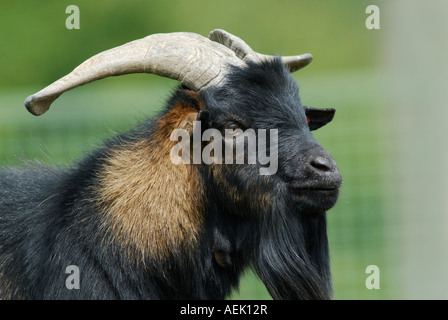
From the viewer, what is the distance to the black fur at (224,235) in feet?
18.2

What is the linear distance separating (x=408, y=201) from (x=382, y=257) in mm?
959

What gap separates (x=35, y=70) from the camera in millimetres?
21016

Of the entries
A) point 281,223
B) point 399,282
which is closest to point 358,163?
point 399,282

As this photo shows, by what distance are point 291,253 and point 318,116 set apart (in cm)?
132

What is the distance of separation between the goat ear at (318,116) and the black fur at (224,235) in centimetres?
50

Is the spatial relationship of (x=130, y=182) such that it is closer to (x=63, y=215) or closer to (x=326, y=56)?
(x=63, y=215)

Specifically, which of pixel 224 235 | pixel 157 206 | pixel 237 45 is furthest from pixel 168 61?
pixel 224 235

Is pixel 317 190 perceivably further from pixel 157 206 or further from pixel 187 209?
pixel 157 206

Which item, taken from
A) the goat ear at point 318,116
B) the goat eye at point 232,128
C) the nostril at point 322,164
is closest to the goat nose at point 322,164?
the nostril at point 322,164

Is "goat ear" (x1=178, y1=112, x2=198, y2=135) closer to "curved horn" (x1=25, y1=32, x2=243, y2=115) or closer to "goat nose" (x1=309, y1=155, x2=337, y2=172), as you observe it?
"curved horn" (x1=25, y1=32, x2=243, y2=115)

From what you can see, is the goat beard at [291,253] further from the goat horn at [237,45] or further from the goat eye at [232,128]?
the goat horn at [237,45]

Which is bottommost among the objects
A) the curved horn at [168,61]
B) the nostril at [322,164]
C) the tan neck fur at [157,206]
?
the tan neck fur at [157,206]

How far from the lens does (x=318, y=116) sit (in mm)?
6473

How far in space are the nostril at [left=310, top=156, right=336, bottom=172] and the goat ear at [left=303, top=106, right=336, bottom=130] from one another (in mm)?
1030
